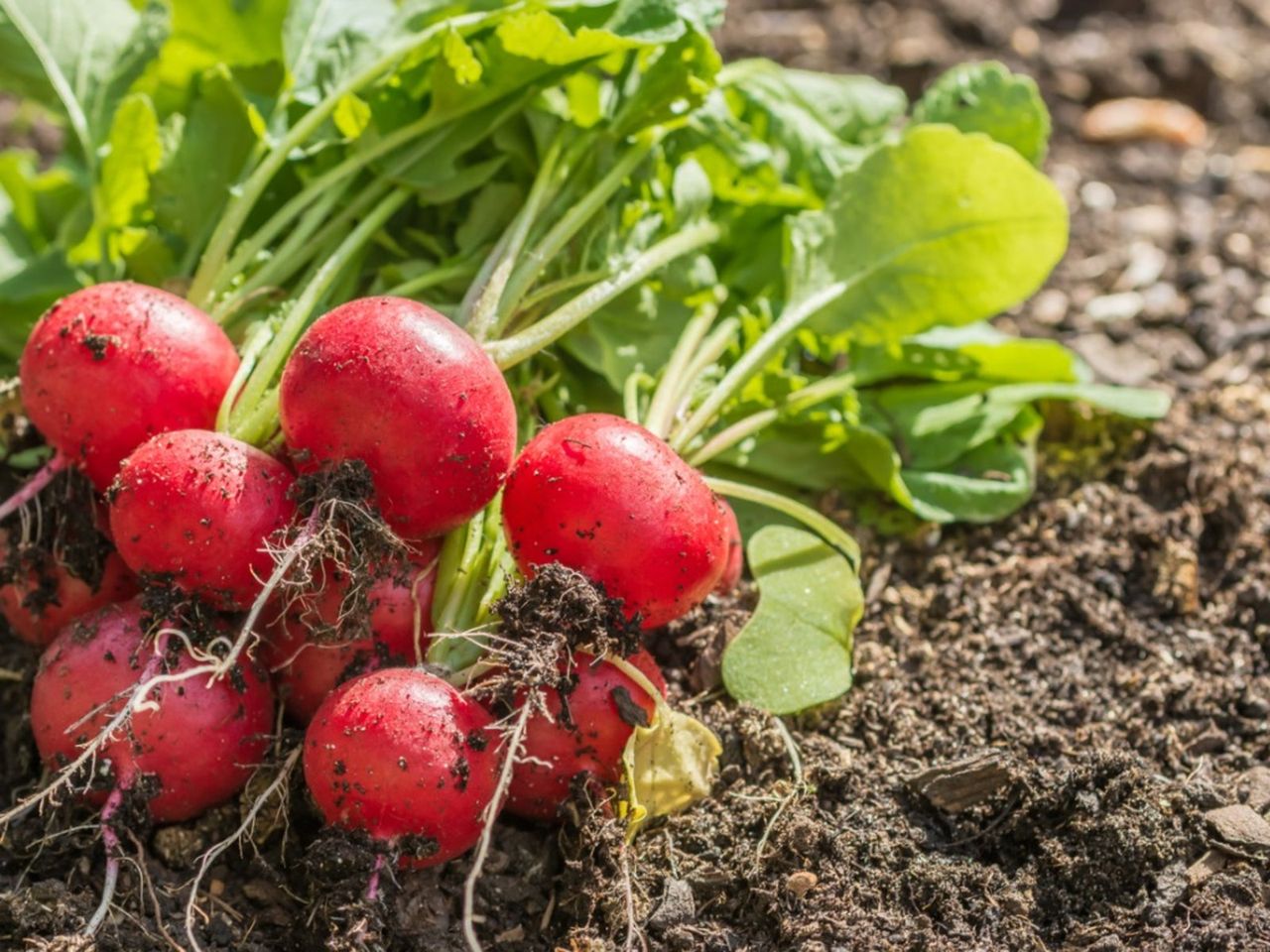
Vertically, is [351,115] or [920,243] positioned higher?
[351,115]

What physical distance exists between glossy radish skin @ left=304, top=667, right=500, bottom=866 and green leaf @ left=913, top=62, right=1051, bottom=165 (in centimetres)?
220

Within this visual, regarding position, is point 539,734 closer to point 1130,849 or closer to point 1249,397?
point 1130,849

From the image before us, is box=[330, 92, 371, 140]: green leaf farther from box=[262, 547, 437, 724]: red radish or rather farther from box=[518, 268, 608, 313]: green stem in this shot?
box=[262, 547, 437, 724]: red radish

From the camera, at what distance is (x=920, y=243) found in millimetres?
3266

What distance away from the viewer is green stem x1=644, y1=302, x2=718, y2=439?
2906 millimetres

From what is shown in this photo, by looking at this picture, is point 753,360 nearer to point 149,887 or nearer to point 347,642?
point 347,642

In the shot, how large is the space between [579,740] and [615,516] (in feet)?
1.41

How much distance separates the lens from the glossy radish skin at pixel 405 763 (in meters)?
2.34

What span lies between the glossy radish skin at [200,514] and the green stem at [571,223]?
2.13 feet

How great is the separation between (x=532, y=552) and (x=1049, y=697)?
47.8 inches


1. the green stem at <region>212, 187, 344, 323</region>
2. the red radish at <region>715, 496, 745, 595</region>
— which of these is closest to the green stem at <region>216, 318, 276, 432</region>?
the green stem at <region>212, 187, 344, 323</region>

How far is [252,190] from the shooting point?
9.93 ft

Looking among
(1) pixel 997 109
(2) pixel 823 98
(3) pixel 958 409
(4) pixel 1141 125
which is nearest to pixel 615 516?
(3) pixel 958 409

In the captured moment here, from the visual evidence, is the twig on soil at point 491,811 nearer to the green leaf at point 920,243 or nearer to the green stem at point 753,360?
the green stem at point 753,360
